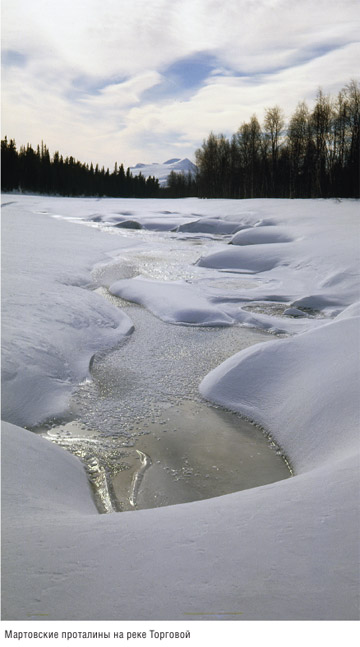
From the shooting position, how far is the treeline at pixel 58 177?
1492 inches

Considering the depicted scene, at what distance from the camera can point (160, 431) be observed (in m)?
2.87

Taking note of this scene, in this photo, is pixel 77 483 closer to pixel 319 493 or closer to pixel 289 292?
pixel 319 493

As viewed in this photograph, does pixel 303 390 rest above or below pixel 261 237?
below

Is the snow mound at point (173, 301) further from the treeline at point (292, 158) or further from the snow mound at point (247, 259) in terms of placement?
the treeline at point (292, 158)

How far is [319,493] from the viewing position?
151 centimetres

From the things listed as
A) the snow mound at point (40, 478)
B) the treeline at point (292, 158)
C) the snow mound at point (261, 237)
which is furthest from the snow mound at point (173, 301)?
the treeline at point (292, 158)

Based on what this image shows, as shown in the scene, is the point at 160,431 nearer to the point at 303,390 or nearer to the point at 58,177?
the point at 303,390

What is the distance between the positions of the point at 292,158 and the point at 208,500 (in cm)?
2672

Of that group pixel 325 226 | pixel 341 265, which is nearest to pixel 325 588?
pixel 341 265

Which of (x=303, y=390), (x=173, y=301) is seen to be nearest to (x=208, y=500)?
(x=303, y=390)

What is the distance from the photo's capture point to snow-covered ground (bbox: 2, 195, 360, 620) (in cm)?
110
